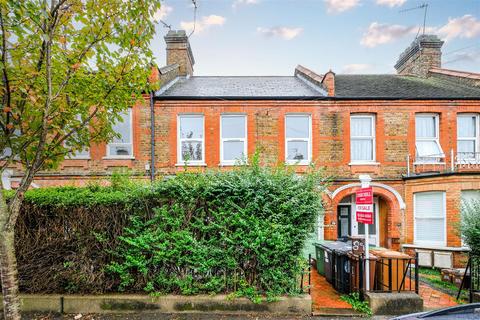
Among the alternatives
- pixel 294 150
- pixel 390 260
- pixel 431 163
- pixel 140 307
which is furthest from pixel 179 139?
pixel 431 163

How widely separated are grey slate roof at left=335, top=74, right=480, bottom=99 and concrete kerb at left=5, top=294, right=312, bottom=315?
30.6ft

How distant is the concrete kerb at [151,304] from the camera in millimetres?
5832

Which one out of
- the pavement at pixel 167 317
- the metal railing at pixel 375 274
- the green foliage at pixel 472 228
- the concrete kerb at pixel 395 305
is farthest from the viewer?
the green foliage at pixel 472 228

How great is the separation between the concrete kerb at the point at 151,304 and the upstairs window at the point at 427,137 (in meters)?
9.56

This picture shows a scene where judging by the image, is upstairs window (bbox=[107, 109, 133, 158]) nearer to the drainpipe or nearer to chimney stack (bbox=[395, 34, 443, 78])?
the drainpipe

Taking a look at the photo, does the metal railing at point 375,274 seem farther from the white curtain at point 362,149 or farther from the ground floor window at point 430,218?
the white curtain at point 362,149

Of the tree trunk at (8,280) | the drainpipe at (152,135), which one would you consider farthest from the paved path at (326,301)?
the drainpipe at (152,135)

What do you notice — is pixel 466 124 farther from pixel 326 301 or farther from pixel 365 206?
pixel 326 301

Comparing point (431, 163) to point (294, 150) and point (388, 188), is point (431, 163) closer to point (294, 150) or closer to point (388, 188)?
point (388, 188)

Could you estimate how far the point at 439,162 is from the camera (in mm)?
11617

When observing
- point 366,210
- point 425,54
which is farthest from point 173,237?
point 425,54

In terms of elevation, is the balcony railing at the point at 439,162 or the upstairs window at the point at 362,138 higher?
the upstairs window at the point at 362,138

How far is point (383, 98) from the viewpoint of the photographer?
11.7 m

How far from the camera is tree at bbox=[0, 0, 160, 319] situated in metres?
4.37
